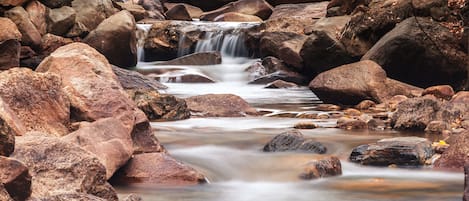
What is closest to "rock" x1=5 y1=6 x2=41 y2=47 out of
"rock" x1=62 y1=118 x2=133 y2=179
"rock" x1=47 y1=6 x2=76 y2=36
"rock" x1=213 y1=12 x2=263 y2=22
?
"rock" x1=47 y1=6 x2=76 y2=36

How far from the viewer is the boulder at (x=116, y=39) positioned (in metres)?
17.5

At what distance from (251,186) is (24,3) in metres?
12.7

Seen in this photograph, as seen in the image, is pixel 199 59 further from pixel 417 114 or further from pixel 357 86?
pixel 417 114

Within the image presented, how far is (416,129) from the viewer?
27.7 feet

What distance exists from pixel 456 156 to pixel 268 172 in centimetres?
168

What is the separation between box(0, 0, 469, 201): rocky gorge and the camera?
5.32 metres

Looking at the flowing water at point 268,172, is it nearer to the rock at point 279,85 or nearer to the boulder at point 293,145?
the boulder at point 293,145

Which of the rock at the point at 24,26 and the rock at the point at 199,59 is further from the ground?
the rock at the point at 24,26

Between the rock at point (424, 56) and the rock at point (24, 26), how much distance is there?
785 centimetres

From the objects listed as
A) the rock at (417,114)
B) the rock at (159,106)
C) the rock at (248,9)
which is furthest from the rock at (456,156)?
the rock at (248,9)

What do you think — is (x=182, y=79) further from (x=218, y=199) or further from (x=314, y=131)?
(x=218, y=199)

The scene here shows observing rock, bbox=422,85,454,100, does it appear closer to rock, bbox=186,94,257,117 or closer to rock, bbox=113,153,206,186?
rock, bbox=186,94,257,117

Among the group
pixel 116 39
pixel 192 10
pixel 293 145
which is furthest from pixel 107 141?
pixel 192 10

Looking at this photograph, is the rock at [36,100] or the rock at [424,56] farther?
the rock at [424,56]
